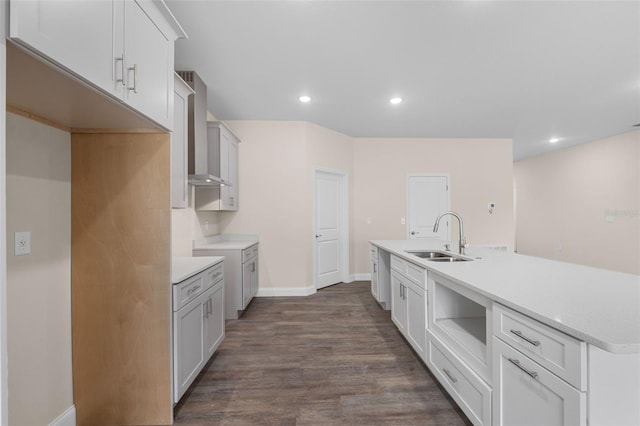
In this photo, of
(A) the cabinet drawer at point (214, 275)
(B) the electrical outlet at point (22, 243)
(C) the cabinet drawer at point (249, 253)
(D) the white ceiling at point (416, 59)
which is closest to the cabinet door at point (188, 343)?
(A) the cabinet drawer at point (214, 275)

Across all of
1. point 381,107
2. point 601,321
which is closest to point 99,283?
point 601,321

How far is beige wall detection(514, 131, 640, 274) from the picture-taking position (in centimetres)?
505

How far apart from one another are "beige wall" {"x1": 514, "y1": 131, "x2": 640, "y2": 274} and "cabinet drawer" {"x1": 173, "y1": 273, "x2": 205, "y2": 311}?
730 centimetres

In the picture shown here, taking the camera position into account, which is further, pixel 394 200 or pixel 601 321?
pixel 394 200

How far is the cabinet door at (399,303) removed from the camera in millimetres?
2573

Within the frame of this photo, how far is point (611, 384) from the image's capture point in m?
0.90

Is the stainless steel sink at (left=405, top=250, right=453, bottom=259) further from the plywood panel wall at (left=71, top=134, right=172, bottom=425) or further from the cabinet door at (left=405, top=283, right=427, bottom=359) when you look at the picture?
the plywood panel wall at (left=71, top=134, right=172, bottom=425)

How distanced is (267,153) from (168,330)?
3.13m

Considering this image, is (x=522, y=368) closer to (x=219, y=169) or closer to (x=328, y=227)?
(x=219, y=169)

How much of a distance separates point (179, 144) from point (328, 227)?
118 inches

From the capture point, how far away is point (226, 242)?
4070mm

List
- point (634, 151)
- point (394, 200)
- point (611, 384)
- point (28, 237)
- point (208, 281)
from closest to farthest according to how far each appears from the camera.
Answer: point (611, 384)
point (28, 237)
point (208, 281)
point (634, 151)
point (394, 200)

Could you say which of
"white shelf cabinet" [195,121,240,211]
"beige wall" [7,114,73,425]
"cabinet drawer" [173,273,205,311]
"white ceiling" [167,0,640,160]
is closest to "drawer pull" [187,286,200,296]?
"cabinet drawer" [173,273,205,311]

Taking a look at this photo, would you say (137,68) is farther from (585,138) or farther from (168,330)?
(585,138)
